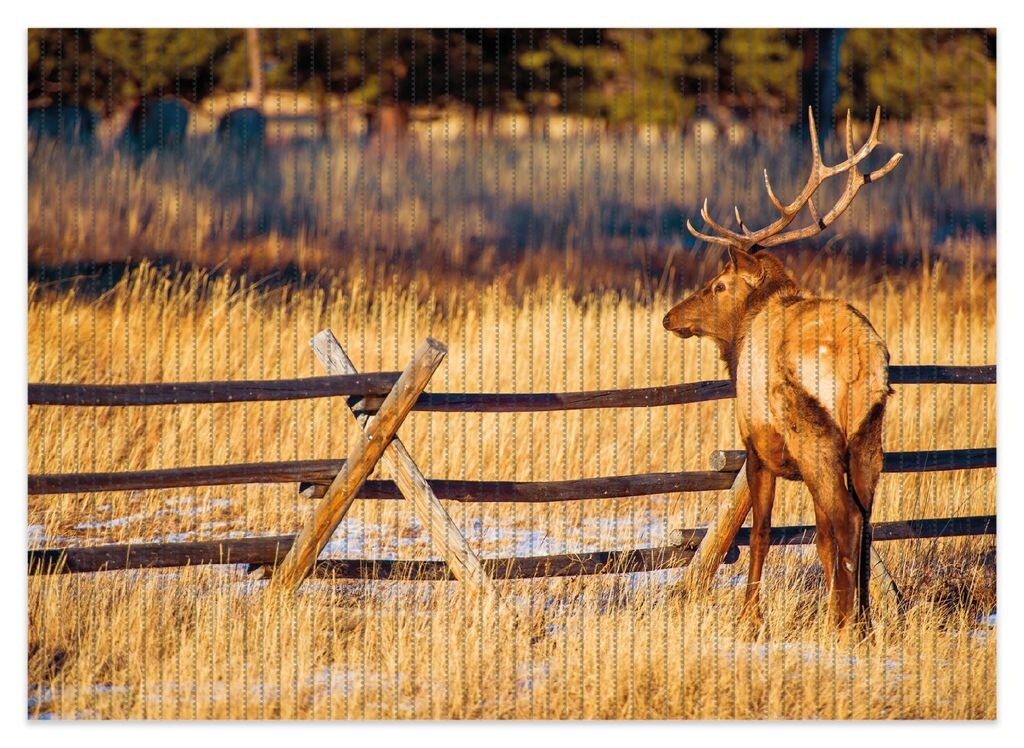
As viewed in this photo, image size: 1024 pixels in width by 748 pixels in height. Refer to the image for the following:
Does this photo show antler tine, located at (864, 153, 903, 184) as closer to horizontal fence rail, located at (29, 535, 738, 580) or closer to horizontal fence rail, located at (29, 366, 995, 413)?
horizontal fence rail, located at (29, 366, 995, 413)

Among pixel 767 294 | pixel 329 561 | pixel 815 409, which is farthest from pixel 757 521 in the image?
pixel 329 561

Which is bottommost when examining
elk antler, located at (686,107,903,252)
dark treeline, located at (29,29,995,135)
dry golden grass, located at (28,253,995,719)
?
dry golden grass, located at (28,253,995,719)

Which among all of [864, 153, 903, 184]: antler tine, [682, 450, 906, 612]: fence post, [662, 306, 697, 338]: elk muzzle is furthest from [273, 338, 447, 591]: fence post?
[864, 153, 903, 184]: antler tine

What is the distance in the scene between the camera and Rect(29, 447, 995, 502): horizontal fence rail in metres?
6.52

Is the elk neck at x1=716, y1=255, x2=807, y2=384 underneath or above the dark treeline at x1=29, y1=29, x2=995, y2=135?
underneath

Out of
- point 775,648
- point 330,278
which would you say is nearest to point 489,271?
point 330,278

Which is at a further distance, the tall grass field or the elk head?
the elk head

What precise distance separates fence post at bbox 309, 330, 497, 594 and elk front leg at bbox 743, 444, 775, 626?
1175 millimetres

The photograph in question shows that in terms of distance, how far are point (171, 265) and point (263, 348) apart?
27.7 inches

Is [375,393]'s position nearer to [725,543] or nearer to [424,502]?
[424,502]

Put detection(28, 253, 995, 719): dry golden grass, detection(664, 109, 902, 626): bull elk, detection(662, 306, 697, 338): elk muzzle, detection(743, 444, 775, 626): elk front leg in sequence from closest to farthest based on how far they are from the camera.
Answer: detection(664, 109, 902, 626): bull elk → detection(28, 253, 995, 719): dry golden grass → detection(743, 444, 775, 626): elk front leg → detection(662, 306, 697, 338): elk muzzle

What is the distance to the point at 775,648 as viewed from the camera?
6512 mm

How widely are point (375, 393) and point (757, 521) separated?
183 centimetres

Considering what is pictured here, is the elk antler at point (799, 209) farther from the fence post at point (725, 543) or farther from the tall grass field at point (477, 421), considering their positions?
the fence post at point (725, 543)
